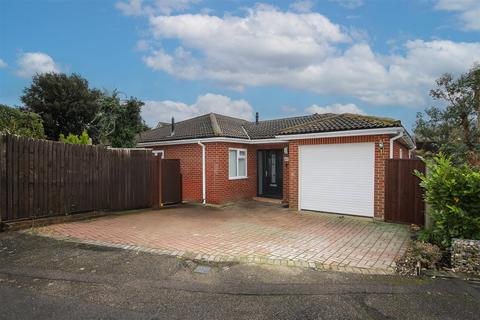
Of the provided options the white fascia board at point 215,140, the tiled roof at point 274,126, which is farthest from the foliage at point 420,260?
the white fascia board at point 215,140

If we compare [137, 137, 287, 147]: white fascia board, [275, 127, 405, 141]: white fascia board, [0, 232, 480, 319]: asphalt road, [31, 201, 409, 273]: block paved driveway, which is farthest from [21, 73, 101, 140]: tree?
[0, 232, 480, 319]: asphalt road

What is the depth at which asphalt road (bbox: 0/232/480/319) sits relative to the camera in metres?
3.53

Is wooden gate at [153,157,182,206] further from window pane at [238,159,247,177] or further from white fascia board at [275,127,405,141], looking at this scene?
white fascia board at [275,127,405,141]

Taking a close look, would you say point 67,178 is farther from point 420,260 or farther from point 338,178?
point 420,260

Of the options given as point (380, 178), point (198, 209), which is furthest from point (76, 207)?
point (380, 178)

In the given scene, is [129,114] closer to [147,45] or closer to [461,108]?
[147,45]

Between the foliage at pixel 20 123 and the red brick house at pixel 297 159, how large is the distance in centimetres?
439

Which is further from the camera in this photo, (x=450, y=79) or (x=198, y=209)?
(x=450, y=79)

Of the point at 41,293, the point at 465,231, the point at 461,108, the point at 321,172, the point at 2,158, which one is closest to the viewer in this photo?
the point at 41,293

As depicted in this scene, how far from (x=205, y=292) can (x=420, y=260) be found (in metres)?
3.69

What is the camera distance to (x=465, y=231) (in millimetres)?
5305

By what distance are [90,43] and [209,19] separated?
445cm

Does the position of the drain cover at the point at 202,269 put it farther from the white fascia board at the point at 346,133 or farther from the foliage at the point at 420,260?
the white fascia board at the point at 346,133

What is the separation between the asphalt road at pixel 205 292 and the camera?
353 cm
